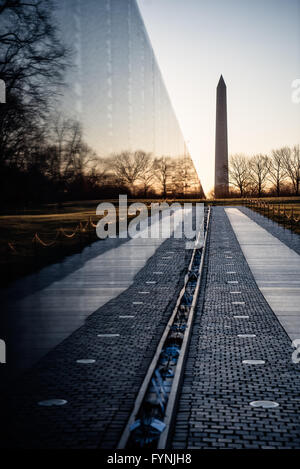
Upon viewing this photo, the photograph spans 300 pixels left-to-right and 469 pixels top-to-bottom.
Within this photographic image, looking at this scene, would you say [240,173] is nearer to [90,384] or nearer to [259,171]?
[259,171]

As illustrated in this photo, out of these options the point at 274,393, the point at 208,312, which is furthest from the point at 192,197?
the point at 274,393

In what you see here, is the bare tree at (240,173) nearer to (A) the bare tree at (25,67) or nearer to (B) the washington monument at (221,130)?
(B) the washington monument at (221,130)

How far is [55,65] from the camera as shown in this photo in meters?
8.68

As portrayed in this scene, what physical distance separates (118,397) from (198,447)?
1.39 meters

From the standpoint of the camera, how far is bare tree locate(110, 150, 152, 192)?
15.1 m

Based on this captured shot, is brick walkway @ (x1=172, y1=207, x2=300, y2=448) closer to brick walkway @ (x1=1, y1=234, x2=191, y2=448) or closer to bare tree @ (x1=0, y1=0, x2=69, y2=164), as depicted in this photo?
brick walkway @ (x1=1, y1=234, x2=191, y2=448)

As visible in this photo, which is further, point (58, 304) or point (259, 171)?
point (259, 171)

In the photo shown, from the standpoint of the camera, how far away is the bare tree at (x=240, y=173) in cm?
8844

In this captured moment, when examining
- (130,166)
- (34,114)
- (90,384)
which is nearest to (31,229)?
(34,114)

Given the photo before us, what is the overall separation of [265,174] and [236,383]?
8791 cm

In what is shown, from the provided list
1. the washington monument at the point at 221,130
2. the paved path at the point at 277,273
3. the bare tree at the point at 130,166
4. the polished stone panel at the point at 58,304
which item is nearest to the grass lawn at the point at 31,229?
the polished stone panel at the point at 58,304

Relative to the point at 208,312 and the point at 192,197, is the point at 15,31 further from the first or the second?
the point at 192,197

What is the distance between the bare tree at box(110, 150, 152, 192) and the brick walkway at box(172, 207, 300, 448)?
5.74 meters

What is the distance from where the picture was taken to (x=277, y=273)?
1424 cm
